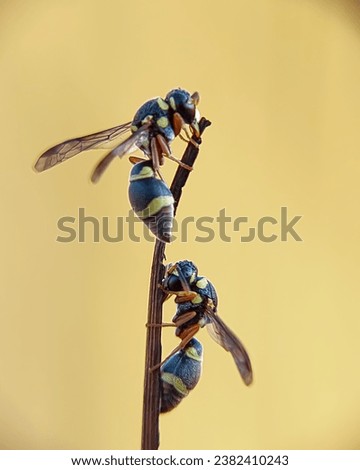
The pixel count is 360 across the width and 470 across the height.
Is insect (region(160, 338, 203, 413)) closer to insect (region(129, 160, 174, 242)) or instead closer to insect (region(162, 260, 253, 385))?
insect (region(162, 260, 253, 385))

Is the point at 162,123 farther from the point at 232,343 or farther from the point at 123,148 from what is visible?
the point at 232,343


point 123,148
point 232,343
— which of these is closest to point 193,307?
point 232,343

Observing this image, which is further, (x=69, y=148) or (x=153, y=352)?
(x=69, y=148)

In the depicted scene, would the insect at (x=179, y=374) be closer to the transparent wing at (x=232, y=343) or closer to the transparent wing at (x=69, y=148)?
the transparent wing at (x=232, y=343)

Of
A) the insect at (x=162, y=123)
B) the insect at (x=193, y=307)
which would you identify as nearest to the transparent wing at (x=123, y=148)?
the insect at (x=162, y=123)

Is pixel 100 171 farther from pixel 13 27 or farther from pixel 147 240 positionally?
pixel 13 27

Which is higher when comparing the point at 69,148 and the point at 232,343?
the point at 69,148

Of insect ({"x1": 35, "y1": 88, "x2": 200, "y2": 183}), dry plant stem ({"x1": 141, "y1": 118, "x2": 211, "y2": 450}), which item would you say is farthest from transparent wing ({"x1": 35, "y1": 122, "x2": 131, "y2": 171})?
dry plant stem ({"x1": 141, "y1": 118, "x2": 211, "y2": 450})
